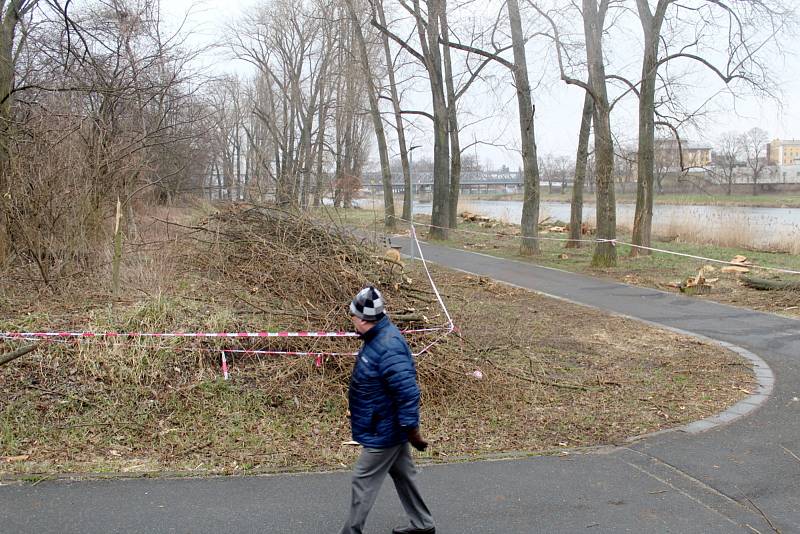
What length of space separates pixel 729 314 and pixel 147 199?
1185 centimetres

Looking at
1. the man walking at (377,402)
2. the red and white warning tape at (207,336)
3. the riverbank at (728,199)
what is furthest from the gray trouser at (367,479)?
the riverbank at (728,199)

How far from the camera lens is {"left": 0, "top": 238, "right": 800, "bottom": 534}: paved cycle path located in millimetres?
4434

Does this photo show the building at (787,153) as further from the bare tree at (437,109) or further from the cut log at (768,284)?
the cut log at (768,284)

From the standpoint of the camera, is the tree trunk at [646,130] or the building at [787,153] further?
the building at [787,153]

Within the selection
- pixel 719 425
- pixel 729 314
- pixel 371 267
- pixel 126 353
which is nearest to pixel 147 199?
pixel 371 267

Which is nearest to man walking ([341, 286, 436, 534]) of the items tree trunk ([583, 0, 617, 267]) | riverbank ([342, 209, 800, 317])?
riverbank ([342, 209, 800, 317])

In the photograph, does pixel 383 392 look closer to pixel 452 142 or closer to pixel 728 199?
pixel 452 142

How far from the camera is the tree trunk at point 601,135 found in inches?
701

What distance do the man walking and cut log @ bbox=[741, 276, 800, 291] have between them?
38.6ft

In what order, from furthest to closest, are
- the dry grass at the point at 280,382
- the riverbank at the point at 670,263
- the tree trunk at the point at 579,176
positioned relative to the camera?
1. the tree trunk at the point at 579,176
2. the riverbank at the point at 670,263
3. the dry grass at the point at 280,382

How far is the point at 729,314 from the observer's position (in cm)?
1202

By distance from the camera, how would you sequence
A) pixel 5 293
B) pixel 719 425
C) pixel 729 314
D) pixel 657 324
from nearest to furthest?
pixel 719 425 < pixel 5 293 < pixel 657 324 < pixel 729 314

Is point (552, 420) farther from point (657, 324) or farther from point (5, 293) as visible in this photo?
point (5, 293)

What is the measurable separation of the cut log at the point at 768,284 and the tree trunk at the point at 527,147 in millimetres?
6822
